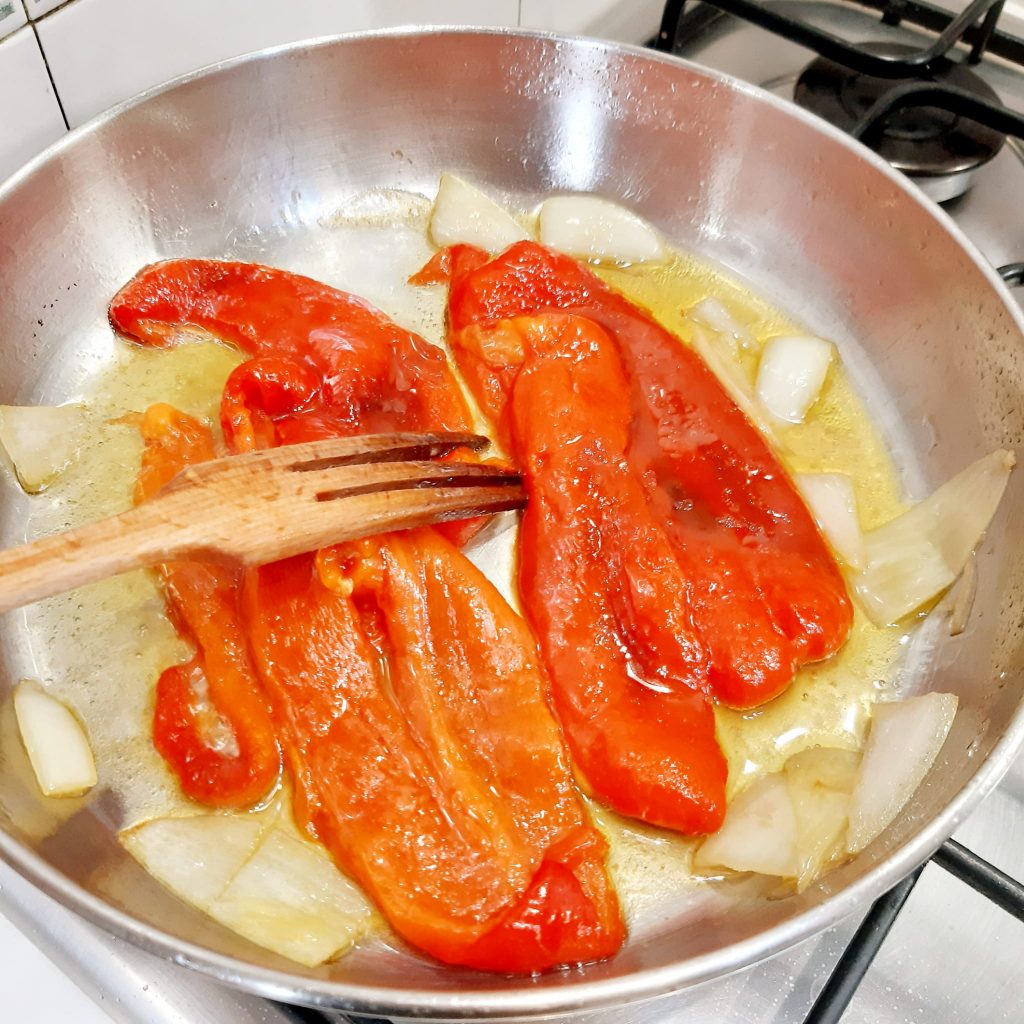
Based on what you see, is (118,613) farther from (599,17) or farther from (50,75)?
(599,17)

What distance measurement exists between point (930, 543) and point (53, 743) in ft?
3.63

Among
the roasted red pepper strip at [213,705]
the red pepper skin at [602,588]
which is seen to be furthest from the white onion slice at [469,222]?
the roasted red pepper strip at [213,705]

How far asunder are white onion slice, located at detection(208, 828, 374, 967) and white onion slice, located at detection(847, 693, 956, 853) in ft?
1.73

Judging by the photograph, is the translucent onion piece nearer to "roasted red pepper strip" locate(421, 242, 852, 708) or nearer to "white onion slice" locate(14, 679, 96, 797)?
"roasted red pepper strip" locate(421, 242, 852, 708)

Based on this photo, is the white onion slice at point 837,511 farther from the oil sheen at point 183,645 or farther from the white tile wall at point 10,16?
the white tile wall at point 10,16

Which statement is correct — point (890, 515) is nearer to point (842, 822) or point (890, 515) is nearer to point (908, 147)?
point (842, 822)

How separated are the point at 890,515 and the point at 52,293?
1245mm

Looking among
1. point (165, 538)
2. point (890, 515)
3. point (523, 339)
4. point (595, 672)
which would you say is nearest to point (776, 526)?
point (890, 515)

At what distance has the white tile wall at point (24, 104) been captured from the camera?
3.96 feet

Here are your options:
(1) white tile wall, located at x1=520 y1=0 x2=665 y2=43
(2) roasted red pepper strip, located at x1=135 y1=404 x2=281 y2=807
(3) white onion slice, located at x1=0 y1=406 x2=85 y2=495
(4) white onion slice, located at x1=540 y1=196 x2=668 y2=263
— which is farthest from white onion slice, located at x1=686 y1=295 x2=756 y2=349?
(3) white onion slice, located at x1=0 y1=406 x2=85 y2=495

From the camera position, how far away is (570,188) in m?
1.65

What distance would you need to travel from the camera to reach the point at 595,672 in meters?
1.12

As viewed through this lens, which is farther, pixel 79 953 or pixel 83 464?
pixel 83 464

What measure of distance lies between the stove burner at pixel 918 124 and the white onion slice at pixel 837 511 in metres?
0.64
